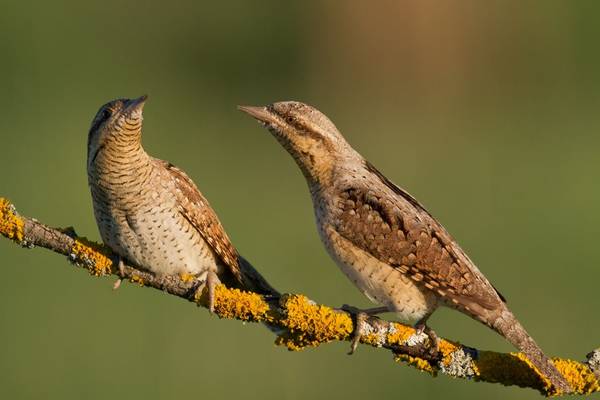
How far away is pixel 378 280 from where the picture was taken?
3.51m

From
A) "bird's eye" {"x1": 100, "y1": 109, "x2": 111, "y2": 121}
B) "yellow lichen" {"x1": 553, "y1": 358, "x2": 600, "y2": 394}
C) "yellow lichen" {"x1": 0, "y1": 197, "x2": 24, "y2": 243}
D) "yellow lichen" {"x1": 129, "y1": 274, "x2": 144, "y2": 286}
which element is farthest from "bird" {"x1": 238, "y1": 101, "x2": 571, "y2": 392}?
"yellow lichen" {"x1": 0, "y1": 197, "x2": 24, "y2": 243}

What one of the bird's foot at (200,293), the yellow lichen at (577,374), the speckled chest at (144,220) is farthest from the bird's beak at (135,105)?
the yellow lichen at (577,374)

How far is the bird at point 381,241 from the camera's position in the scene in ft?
11.4

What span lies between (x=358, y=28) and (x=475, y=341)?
6.44 m

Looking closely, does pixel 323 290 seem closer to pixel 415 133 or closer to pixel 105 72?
pixel 415 133

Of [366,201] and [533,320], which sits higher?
[533,320]

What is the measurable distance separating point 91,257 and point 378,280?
2.98ft

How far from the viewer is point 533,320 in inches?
269

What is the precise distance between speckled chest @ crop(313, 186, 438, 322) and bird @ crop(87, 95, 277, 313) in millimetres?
337

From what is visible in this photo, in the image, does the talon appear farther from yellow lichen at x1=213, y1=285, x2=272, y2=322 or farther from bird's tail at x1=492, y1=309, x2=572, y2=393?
bird's tail at x1=492, y1=309, x2=572, y2=393

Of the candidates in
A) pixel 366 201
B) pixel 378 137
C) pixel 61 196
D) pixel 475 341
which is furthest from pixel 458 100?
pixel 366 201

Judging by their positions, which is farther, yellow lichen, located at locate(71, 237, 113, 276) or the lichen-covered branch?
yellow lichen, located at locate(71, 237, 113, 276)

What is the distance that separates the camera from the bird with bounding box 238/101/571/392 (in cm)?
347

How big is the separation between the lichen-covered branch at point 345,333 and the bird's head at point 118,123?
391mm
